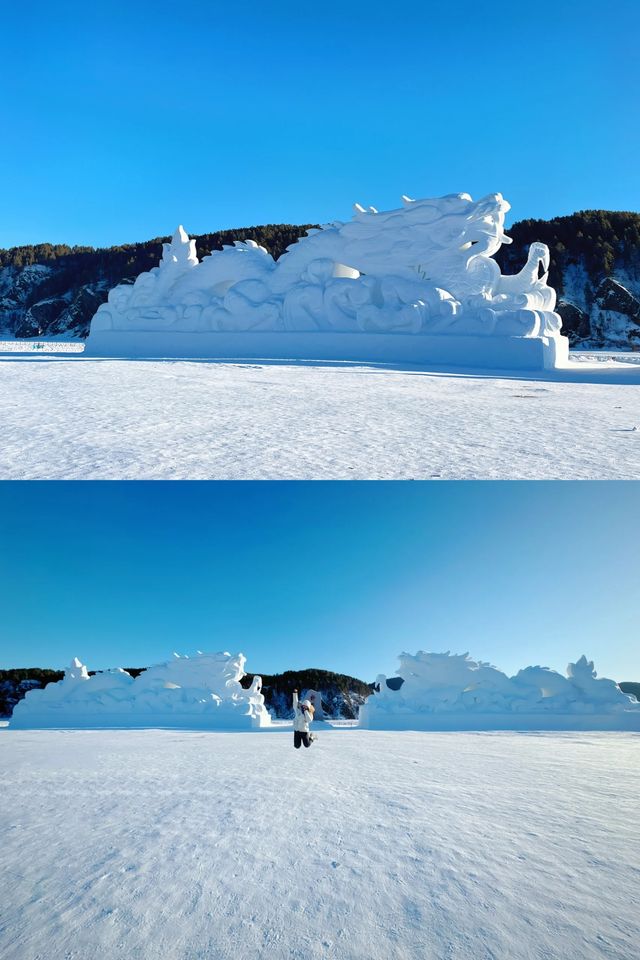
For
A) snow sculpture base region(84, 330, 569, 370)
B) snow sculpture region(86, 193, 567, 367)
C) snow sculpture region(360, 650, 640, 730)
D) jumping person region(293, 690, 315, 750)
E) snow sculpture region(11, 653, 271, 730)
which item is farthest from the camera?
snow sculpture region(86, 193, 567, 367)

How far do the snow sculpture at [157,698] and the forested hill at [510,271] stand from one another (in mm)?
29347

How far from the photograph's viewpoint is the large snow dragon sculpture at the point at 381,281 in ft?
47.1

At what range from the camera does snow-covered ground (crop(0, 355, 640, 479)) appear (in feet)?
17.4

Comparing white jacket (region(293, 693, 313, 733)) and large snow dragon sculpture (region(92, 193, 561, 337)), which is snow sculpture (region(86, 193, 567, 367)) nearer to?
large snow dragon sculpture (region(92, 193, 561, 337))

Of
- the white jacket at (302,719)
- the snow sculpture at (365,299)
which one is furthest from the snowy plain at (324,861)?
the snow sculpture at (365,299)

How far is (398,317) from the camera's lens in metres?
14.2

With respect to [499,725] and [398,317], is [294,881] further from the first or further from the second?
[398,317]

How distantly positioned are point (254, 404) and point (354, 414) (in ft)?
4.07

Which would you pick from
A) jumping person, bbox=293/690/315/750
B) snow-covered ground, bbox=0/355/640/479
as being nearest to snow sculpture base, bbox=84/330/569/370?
snow-covered ground, bbox=0/355/640/479

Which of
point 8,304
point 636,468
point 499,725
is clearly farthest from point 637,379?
point 8,304

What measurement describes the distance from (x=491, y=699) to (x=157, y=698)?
537 cm

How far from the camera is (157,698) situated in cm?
1209

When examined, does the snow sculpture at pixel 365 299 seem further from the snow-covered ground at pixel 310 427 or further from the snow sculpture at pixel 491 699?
the snow sculpture at pixel 491 699

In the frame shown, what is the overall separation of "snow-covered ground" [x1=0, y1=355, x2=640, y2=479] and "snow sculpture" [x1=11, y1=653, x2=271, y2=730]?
16.0 ft
